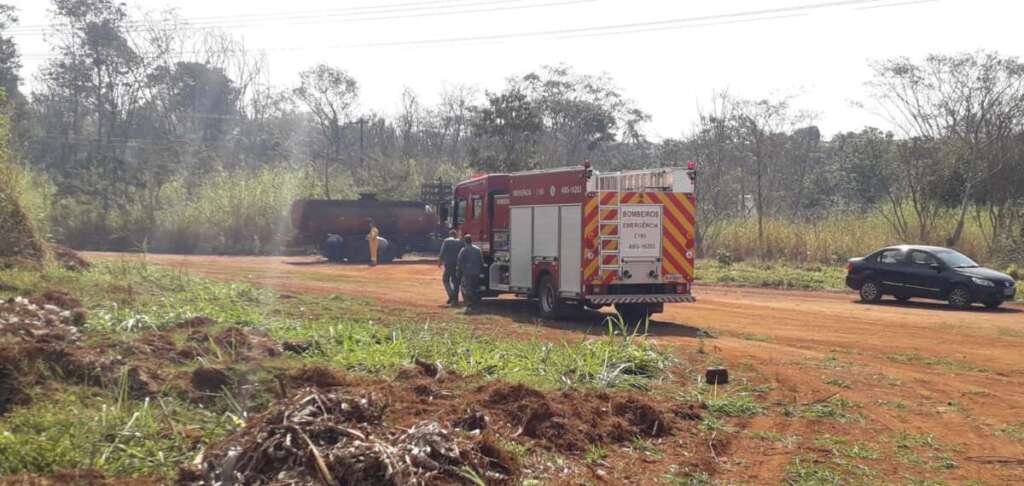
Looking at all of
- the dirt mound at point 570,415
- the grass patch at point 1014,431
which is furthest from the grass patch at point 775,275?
the dirt mound at point 570,415

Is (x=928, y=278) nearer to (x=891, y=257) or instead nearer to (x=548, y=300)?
(x=891, y=257)

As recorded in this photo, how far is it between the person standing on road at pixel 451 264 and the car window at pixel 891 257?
1001 centimetres

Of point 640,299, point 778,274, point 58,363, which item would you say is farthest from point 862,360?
point 778,274

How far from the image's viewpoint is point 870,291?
22.9 metres

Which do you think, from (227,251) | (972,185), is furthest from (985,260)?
(227,251)

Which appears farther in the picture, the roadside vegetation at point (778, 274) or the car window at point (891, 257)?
the roadside vegetation at point (778, 274)

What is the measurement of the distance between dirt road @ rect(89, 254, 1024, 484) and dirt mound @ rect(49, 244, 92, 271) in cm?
430

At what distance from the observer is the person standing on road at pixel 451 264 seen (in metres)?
20.9

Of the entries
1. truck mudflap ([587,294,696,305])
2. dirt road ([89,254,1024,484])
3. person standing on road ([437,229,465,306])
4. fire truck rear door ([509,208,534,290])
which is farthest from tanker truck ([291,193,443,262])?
truck mudflap ([587,294,696,305])

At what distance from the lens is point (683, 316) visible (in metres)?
19.0

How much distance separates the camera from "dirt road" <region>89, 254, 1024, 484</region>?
8.25m

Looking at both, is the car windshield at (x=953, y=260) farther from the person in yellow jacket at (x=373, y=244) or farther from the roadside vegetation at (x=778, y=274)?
the person in yellow jacket at (x=373, y=244)

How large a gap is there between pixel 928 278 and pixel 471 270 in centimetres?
1028

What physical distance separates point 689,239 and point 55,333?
1065cm
